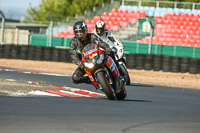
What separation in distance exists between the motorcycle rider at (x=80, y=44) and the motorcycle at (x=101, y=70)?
299 millimetres

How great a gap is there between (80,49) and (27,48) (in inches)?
569

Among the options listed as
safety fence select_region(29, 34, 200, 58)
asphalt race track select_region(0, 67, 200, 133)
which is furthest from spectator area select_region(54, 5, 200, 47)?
asphalt race track select_region(0, 67, 200, 133)

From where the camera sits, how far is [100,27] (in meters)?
11.7

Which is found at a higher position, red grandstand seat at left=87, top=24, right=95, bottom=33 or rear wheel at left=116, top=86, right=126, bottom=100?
red grandstand seat at left=87, top=24, right=95, bottom=33

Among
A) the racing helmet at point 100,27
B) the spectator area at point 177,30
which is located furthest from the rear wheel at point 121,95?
the spectator area at point 177,30

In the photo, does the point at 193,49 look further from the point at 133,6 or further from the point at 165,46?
the point at 133,6

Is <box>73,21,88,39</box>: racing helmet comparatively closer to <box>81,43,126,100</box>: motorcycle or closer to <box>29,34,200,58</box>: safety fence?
<box>81,43,126,100</box>: motorcycle

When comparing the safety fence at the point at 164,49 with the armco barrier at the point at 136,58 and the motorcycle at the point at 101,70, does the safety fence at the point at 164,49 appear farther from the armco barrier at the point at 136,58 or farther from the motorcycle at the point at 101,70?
the motorcycle at the point at 101,70

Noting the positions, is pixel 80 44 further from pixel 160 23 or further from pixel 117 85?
pixel 160 23

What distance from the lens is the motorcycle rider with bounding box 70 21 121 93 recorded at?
907 cm

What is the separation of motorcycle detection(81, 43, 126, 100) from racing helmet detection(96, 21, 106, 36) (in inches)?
120

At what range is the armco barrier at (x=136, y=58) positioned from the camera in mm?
21359

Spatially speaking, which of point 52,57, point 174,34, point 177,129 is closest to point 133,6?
point 174,34

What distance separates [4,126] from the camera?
4.93 metres
